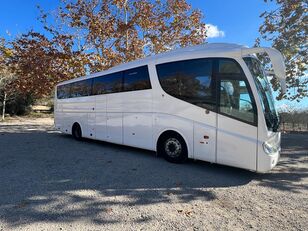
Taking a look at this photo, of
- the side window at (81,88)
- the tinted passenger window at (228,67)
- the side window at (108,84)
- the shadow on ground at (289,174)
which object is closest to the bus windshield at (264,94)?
the tinted passenger window at (228,67)

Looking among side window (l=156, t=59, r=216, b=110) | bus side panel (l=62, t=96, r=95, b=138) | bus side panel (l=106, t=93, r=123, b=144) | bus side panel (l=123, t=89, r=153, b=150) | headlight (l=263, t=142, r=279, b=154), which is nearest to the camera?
headlight (l=263, t=142, r=279, b=154)

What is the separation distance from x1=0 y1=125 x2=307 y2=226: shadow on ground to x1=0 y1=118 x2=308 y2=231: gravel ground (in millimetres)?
14

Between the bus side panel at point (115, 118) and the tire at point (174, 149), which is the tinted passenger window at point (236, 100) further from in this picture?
the bus side panel at point (115, 118)

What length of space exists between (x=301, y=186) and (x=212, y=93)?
8.86ft

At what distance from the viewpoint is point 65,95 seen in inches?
506

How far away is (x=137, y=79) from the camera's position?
8312 mm

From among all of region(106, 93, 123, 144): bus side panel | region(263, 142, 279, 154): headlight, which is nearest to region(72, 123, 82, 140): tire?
region(106, 93, 123, 144): bus side panel

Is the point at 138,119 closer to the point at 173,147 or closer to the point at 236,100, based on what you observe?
the point at 173,147

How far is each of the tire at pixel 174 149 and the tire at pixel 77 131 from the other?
540 centimetres

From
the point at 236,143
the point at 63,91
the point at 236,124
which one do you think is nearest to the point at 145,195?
the point at 236,143

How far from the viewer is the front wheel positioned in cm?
708

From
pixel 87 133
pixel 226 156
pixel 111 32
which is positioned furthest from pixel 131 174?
pixel 111 32

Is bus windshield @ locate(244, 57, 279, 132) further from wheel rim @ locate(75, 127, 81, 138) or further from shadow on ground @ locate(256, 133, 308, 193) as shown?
wheel rim @ locate(75, 127, 81, 138)

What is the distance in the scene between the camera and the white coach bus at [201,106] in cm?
575
